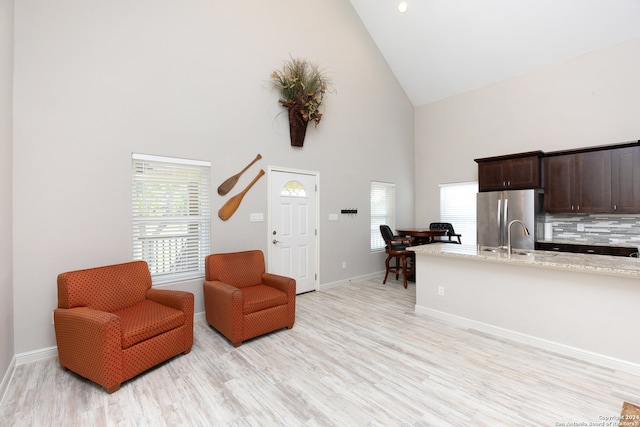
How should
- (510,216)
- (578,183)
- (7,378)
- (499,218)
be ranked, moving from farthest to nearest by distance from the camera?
(499,218), (510,216), (578,183), (7,378)

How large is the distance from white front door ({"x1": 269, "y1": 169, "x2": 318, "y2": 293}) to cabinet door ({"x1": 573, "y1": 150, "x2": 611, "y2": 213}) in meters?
4.14

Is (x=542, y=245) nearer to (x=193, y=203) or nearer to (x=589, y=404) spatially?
(x=589, y=404)

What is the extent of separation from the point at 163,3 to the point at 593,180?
20.9 feet

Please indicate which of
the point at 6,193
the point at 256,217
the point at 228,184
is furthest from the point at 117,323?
the point at 256,217

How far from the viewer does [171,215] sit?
3.40m

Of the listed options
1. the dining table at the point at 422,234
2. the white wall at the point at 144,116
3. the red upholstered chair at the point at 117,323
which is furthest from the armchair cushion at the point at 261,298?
the dining table at the point at 422,234

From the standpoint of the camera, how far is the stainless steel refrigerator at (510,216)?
4.53 metres

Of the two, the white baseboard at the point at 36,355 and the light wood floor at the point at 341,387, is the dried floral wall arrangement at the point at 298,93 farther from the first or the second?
the white baseboard at the point at 36,355

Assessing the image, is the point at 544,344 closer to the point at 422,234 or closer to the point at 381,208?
the point at 422,234

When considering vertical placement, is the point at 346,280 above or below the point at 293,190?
below

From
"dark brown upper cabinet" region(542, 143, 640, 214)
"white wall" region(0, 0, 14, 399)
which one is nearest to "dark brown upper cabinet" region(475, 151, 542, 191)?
"dark brown upper cabinet" region(542, 143, 640, 214)

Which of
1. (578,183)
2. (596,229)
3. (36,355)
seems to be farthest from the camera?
(596,229)

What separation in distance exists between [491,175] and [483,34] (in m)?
2.43

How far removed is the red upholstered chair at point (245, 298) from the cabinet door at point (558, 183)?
4453 mm
